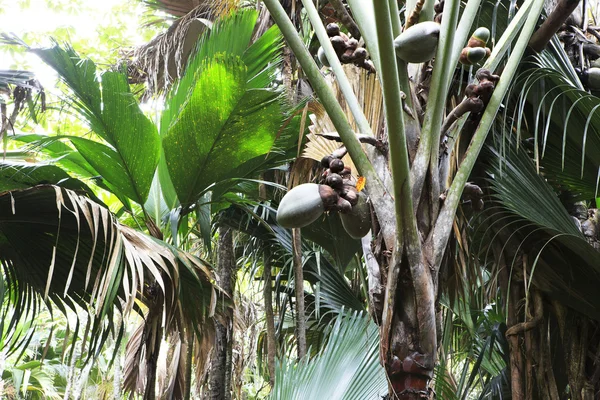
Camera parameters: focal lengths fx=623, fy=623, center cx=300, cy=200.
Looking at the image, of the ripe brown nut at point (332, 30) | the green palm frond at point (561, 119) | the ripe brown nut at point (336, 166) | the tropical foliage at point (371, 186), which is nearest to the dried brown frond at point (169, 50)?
the tropical foliage at point (371, 186)

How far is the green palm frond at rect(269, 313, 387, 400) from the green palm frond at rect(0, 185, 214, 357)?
0.53 metres

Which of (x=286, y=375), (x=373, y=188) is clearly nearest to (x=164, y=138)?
(x=286, y=375)

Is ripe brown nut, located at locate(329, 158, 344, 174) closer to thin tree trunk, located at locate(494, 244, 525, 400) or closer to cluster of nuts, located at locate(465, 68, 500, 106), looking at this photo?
cluster of nuts, located at locate(465, 68, 500, 106)

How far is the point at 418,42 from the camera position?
138 cm

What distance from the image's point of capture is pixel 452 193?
1.35 m

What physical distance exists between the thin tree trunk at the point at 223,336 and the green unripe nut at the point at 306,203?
1.91m

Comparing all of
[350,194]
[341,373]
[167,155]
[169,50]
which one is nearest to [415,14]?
[350,194]

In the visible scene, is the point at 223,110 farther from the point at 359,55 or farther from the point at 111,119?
the point at 359,55

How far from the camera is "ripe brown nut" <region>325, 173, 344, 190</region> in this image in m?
1.35

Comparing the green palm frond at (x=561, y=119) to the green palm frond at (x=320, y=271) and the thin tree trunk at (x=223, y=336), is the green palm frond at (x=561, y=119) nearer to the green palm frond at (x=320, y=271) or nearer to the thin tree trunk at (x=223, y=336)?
the green palm frond at (x=320, y=271)

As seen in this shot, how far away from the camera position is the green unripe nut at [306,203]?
4.39 ft

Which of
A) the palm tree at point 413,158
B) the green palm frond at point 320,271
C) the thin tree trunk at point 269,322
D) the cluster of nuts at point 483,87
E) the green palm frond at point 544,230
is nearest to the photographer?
the palm tree at point 413,158

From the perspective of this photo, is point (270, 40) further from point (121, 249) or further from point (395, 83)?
point (395, 83)

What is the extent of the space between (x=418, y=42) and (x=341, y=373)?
120cm
